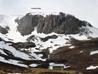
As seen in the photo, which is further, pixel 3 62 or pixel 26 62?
pixel 26 62

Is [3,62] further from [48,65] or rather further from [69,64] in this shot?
[69,64]

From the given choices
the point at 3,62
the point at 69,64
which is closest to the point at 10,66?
the point at 3,62

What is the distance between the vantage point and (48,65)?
577 feet

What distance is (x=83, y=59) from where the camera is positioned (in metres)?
185

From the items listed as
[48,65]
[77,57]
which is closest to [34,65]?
[48,65]

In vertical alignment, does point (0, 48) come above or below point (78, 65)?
above

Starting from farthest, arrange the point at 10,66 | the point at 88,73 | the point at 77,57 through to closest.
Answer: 1. the point at 77,57
2. the point at 10,66
3. the point at 88,73

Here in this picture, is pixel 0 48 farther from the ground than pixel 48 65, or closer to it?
farther from the ground

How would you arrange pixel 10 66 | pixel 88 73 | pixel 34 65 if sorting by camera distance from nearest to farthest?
pixel 88 73 < pixel 10 66 < pixel 34 65

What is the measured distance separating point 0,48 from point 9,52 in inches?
232

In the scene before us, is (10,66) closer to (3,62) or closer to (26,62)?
(3,62)

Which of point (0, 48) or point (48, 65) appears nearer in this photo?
point (48, 65)

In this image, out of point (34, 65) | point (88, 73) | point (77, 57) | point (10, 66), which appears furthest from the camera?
point (77, 57)

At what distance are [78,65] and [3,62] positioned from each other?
37.6m
